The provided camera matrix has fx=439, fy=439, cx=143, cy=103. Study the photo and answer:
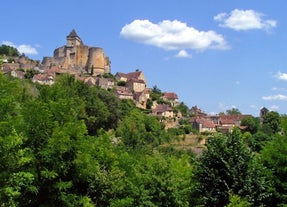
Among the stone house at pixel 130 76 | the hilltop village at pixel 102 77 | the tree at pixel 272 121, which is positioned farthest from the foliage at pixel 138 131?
the stone house at pixel 130 76

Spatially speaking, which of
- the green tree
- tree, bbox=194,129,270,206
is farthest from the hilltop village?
tree, bbox=194,129,270,206

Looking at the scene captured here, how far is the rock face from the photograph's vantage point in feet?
462

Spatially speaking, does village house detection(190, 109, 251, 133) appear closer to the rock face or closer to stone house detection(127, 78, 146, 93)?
stone house detection(127, 78, 146, 93)

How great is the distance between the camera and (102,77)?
440 feet

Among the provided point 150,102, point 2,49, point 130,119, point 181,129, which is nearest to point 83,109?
point 130,119

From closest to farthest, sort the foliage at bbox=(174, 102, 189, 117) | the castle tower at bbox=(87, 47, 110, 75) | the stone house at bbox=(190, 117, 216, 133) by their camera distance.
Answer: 1. the stone house at bbox=(190, 117, 216, 133)
2. the foliage at bbox=(174, 102, 189, 117)
3. the castle tower at bbox=(87, 47, 110, 75)

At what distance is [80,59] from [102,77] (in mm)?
14446

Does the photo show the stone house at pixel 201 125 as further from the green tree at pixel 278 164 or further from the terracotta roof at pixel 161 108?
the green tree at pixel 278 164

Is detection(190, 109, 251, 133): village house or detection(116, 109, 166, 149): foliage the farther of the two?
detection(190, 109, 251, 133): village house

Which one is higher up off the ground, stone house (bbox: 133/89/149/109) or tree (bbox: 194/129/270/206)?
stone house (bbox: 133/89/149/109)

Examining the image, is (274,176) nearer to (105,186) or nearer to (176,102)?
(105,186)

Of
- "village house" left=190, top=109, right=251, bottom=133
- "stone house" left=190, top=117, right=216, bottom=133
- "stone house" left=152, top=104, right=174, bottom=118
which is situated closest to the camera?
"stone house" left=190, top=117, right=216, bottom=133

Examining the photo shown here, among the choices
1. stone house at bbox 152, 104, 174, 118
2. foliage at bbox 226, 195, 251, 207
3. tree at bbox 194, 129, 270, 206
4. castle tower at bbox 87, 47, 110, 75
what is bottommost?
foliage at bbox 226, 195, 251, 207

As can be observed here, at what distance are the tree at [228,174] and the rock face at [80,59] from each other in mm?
119761
